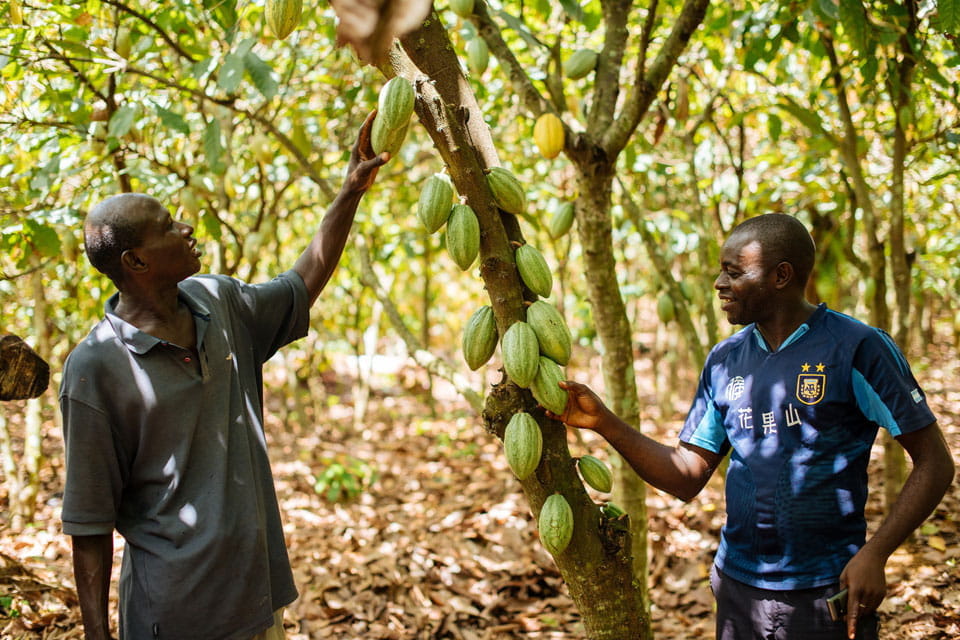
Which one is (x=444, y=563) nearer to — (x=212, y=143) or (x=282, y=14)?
(x=212, y=143)

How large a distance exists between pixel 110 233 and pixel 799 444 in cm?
133

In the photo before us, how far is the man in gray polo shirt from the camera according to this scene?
1.39 metres

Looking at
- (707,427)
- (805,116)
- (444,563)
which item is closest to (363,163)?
(707,427)

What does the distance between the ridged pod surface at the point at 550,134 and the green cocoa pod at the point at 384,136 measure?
0.57 metres

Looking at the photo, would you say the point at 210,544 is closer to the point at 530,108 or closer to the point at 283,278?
the point at 283,278

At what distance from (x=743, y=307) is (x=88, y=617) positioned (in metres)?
1.33

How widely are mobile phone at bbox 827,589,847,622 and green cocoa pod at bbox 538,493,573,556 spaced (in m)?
0.45

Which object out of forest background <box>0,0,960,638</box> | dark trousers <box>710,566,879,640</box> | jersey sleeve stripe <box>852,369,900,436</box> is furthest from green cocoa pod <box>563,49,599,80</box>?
dark trousers <box>710,566,879,640</box>

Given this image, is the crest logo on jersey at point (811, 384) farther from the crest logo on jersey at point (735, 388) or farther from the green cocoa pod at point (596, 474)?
the green cocoa pod at point (596, 474)

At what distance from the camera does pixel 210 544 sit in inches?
56.0

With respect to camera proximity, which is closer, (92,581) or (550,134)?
(92,581)

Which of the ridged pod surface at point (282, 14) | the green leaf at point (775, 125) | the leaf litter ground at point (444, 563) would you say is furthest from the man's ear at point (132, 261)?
the green leaf at point (775, 125)

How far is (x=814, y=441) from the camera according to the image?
138 centimetres

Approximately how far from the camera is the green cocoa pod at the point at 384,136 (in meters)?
1.35
